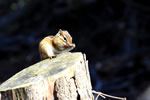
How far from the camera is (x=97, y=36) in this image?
783 centimetres

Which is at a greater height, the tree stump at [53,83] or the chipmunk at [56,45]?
the chipmunk at [56,45]

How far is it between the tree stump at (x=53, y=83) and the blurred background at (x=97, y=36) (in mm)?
3686

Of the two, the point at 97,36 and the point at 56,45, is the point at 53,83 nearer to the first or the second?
the point at 56,45

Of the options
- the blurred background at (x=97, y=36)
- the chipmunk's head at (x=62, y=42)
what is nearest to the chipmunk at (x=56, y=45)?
the chipmunk's head at (x=62, y=42)

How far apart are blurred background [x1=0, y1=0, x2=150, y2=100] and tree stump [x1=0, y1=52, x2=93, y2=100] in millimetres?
3686

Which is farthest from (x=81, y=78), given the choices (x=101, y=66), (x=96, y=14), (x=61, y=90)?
(x=96, y=14)

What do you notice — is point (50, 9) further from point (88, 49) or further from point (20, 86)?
point (20, 86)

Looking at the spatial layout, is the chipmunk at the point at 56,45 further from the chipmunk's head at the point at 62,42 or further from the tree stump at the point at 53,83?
the tree stump at the point at 53,83

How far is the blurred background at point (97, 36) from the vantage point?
6547 mm

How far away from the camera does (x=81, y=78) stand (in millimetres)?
2156

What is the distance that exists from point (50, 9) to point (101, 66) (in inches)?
104

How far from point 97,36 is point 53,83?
5.88m

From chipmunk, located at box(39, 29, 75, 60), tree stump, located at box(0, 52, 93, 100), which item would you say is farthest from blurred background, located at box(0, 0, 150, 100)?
tree stump, located at box(0, 52, 93, 100)

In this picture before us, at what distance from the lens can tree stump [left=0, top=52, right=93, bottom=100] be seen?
1987mm
